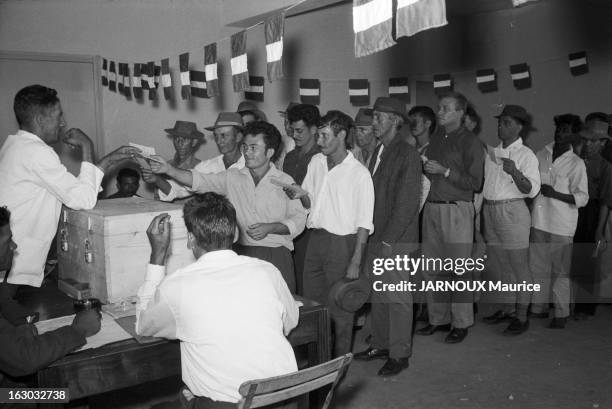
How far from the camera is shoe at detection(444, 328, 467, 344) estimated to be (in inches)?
181

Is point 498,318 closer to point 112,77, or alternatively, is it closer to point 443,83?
point 443,83

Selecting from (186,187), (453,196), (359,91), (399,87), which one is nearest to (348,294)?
(186,187)

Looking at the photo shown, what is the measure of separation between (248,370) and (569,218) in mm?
3983

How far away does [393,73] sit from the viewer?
28.0 ft

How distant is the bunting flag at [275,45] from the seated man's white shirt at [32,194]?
80.0 inches

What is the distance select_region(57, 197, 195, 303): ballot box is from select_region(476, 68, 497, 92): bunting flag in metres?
6.09

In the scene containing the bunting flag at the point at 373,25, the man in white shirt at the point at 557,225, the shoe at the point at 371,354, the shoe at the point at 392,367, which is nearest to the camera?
the bunting flag at the point at 373,25

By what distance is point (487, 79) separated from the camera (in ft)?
25.5

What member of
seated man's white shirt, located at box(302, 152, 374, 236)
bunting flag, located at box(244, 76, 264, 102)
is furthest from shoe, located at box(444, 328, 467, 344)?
bunting flag, located at box(244, 76, 264, 102)

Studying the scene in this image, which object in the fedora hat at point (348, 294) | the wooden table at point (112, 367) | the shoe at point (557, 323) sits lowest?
the shoe at point (557, 323)

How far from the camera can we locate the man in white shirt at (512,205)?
15.6 feet

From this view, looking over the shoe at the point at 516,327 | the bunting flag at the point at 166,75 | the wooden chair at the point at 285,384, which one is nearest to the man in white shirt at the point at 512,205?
the shoe at the point at 516,327

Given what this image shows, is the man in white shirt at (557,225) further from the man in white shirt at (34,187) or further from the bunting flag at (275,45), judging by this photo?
the man in white shirt at (34,187)

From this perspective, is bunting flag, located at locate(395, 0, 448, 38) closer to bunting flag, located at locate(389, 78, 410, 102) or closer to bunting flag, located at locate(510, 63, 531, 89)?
bunting flag, located at locate(389, 78, 410, 102)
